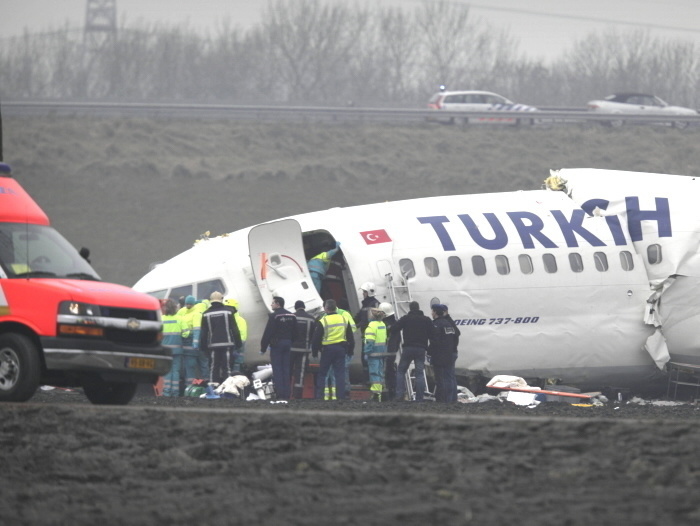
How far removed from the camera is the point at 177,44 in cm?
7662

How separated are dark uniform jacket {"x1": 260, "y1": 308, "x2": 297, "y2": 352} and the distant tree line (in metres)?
45.9

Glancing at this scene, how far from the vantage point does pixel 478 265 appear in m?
23.4

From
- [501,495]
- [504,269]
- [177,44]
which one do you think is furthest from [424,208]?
[177,44]

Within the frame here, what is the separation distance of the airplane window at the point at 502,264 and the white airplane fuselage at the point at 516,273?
23 millimetres

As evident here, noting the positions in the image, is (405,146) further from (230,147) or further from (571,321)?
(571,321)

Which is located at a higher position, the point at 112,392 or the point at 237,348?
the point at 112,392

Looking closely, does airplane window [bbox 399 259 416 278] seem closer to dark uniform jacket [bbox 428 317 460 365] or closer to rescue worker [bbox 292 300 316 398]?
dark uniform jacket [bbox 428 317 460 365]

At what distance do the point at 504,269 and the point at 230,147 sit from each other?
92.6ft

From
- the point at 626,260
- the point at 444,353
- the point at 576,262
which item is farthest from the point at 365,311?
the point at 626,260

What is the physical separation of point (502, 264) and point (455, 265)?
2.70 ft

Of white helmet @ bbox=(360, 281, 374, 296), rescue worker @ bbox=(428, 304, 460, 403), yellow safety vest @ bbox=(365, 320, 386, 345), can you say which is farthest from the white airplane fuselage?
rescue worker @ bbox=(428, 304, 460, 403)

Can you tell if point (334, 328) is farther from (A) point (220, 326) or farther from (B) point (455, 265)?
(B) point (455, 265)

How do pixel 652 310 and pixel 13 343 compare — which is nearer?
pixel 13 343

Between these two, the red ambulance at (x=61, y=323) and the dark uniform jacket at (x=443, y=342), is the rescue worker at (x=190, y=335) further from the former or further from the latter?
the red ambulance at (x=61, y=323)
